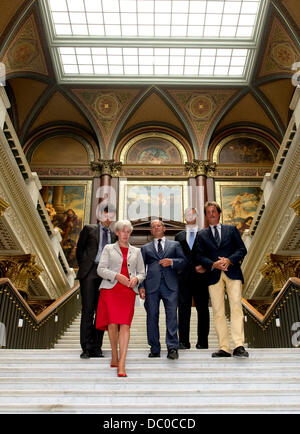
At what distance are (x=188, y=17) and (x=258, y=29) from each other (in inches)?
96.2

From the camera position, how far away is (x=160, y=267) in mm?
4293

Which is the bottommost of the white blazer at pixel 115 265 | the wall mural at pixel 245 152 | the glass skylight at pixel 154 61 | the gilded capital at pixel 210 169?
the white blazer at pixel 115 265

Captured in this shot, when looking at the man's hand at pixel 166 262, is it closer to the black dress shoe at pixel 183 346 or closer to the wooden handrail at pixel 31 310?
the black dress shoe at pixel 183 346

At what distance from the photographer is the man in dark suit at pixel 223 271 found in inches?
161

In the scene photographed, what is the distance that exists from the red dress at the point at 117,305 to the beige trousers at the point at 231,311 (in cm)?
87

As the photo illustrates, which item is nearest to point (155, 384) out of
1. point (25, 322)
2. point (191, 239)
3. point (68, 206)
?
point (191, 239)

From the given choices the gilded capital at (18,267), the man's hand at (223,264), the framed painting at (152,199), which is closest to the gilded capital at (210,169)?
the framed painting at (152,199)

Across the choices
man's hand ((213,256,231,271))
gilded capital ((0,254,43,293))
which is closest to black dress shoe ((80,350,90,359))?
man's hand ((213,256,231,271))

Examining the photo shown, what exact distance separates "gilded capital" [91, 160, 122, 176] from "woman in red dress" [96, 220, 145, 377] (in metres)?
13.6

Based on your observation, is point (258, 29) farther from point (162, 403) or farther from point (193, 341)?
point (162, 403)

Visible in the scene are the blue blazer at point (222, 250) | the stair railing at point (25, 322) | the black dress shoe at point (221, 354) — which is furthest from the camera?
the stair railing at point (25, 322)

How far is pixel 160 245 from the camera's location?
4445mm

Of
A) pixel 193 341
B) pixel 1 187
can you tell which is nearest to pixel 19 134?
pixel 1 187

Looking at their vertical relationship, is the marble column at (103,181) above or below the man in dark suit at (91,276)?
above
